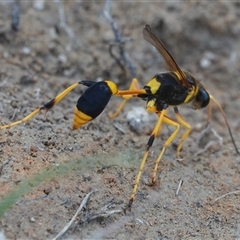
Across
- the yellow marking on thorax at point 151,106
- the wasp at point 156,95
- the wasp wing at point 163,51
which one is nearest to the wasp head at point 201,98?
the wasp at point 156,95

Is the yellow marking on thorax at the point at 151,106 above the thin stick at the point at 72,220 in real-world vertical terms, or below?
below

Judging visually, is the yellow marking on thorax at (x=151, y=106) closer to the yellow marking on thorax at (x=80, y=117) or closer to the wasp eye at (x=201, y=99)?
the wasp eye at (x=201, y=99)

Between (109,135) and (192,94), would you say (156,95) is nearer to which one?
(192,94)

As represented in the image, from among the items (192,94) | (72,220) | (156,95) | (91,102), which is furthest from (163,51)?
(72,220)

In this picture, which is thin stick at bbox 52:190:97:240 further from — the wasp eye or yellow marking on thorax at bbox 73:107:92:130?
the wasp eye

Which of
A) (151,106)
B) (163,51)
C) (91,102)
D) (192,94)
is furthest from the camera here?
(192,94)

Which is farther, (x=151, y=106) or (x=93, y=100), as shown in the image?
(x=151, y=106)

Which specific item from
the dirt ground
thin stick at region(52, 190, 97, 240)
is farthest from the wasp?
thin stick at region(52, 190, 97, 240)
